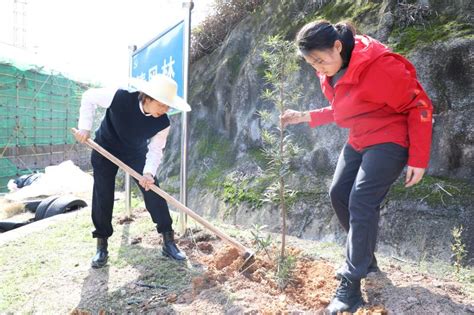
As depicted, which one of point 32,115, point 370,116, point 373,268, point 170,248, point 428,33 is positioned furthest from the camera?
point 32,115

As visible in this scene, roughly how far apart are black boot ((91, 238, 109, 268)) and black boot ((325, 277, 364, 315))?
184cm

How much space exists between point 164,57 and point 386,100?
2.50 metres

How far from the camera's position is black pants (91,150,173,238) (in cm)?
296

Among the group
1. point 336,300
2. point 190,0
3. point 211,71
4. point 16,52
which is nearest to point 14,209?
point 211,71

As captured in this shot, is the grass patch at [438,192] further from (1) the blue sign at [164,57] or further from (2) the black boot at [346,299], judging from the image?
(1) the blue sign at [164,57]

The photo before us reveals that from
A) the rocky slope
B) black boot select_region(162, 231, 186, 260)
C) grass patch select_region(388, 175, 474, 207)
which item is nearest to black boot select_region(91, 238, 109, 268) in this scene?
black boot select_region(162, 231, 186, 260)

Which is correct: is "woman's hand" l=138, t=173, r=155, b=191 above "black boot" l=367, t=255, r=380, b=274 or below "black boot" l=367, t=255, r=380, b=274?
above

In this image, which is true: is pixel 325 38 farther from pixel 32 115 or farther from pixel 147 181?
pixel 32 115

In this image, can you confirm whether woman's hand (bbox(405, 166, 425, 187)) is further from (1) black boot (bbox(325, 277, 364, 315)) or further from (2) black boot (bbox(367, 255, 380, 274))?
(2) black boot (bbox(367, 255, 380, 274))

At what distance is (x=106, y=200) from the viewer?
2.99 m

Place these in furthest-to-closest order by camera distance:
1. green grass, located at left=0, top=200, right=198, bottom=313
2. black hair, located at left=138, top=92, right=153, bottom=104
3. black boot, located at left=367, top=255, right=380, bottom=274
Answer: black hair, located at left=138, top=92, right=153, bottom=104
green grass, located at left=0, top=200, right=198, bottom=313
black boot, located at left=367, top=255, right=380, bottom=274

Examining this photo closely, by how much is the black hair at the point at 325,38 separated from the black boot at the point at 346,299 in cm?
109

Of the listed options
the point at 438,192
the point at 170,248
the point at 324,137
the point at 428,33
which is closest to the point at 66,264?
the point at 170,248

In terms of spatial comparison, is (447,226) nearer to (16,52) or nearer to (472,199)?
(472,199)
